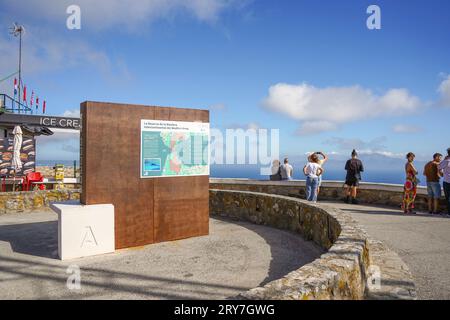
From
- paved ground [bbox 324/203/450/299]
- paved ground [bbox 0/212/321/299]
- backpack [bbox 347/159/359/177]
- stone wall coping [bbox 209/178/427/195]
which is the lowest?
paved ground [bbox 0/212/321/299]

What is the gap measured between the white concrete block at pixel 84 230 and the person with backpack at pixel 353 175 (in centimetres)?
803

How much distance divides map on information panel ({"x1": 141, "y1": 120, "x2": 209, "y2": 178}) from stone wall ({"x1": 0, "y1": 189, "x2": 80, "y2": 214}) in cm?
550

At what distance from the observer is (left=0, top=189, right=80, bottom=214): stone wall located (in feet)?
32.6

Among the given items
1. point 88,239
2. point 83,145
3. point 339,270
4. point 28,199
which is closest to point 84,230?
point 88,239

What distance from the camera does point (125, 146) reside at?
6391 millimetres

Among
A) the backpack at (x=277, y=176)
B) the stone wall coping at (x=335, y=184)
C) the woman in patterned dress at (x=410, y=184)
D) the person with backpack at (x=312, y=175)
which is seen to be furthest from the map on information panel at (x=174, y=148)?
the backpack at (x=277, y=176)

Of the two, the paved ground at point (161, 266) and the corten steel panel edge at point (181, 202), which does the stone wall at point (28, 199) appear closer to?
the paved ground at point (161, 266)

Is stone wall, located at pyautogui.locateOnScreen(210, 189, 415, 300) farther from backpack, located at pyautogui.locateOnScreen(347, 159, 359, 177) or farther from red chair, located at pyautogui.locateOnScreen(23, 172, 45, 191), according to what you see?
red chair, located at pyautogui.locateOnScreen(23, 172, 45, 191)

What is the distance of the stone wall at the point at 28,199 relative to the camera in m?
9.95

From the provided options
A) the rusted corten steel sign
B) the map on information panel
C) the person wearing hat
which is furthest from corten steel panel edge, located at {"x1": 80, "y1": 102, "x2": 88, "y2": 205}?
the person wearing hat

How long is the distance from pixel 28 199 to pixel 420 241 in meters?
10.5

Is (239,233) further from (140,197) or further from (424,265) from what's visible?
(424,265)

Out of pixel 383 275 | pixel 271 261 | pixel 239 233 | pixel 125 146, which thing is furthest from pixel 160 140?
pixel 383 275

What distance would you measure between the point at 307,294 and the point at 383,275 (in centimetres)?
153
